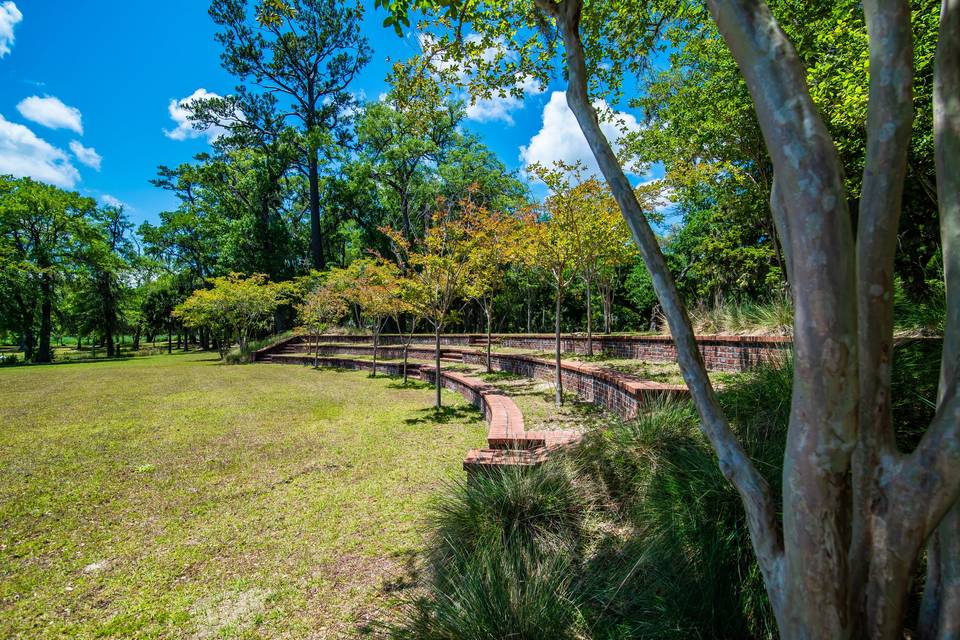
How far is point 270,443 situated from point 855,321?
6.71 metres

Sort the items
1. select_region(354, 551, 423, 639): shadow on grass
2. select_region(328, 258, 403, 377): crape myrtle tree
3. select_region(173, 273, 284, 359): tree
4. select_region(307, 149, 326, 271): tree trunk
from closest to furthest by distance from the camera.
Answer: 1. select_region(354, 551, 423, 639): shadow on grass
2. select_region(328, 258, 403, 377): crape myrtle tree
3. select_region(173, 273, 284, 359): tree
4. select_region(307, 149, 326, 271): tree trunk

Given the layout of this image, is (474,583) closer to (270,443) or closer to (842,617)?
(842,617)

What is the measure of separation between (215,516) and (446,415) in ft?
13.8

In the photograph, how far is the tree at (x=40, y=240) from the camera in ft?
77.7

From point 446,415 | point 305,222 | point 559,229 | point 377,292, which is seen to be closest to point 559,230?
point 559,229

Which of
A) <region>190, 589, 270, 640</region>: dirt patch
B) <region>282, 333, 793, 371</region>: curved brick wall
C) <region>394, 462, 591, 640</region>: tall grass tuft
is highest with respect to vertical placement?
<region>282, 333, 793, 371</region>: curved brick wall

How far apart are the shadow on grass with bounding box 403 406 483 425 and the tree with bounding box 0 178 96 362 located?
98.1 feet

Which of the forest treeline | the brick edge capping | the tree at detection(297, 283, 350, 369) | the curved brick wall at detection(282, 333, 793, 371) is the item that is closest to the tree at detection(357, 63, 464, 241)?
the forest treeline

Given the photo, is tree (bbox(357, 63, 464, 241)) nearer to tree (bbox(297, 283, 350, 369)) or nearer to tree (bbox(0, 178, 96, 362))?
tree (bbox(297, 283, 350, 369))

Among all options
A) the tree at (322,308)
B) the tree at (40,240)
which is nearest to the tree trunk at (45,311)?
the tree at (40,240)

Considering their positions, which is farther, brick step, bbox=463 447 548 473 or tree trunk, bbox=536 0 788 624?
brick step, bbox=463 447 548 473

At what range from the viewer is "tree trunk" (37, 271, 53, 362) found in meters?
23.9

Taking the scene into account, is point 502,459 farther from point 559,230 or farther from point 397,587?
point 559,230

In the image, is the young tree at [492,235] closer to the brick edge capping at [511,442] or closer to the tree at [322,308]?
the brick edge capping at [511,442]
